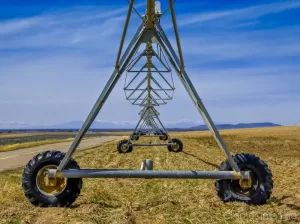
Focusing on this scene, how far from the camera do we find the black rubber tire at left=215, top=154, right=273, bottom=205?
726cm

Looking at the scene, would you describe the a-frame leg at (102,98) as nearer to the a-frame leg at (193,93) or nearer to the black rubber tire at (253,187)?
the a-frame leg at (193,93)

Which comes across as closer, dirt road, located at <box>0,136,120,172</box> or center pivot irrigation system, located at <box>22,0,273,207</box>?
center pivot irrigation system, located at <box>22,0,273,207</box>

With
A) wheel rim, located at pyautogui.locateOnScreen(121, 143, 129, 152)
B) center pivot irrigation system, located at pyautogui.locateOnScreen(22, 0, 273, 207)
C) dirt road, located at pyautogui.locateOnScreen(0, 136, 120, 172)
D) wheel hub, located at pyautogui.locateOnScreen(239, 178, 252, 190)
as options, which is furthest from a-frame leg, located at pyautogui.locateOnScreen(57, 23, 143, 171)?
wheel rim, located at pyautogui.locateOnScreen(121, 143, 129, 152)

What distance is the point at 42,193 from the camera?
7215mm

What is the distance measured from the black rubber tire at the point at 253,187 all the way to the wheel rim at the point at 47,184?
288cm

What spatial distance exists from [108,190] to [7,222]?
129 inches

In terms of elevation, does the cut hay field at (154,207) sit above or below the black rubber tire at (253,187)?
below

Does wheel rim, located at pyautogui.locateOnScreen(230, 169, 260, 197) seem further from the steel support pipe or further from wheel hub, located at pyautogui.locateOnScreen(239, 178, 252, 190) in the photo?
the steel support pipe

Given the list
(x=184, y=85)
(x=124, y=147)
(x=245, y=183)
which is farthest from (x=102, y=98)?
(x=124, y=147)

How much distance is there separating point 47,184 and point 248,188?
140 inches

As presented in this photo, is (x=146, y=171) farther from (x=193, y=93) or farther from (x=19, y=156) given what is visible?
(x=19, y=156)

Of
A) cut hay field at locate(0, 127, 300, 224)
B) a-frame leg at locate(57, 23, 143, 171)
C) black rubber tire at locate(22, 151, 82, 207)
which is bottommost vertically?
cut hay field at locate(0, 127, 300, 224)

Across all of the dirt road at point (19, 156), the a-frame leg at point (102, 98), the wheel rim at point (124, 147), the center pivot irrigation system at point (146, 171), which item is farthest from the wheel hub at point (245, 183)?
the wheel rim at point (124, 147)

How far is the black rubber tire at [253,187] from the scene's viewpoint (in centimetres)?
726
